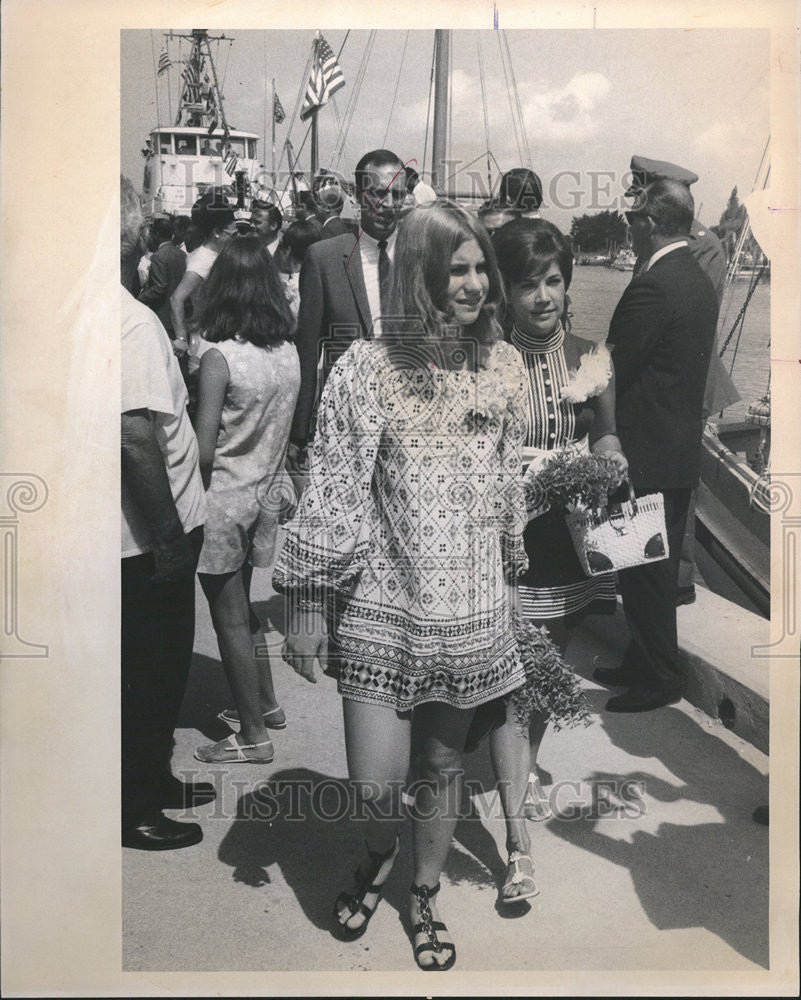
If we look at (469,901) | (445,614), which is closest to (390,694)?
A: (445,614)

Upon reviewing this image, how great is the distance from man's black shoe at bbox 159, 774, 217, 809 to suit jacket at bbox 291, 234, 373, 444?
4.04 ft

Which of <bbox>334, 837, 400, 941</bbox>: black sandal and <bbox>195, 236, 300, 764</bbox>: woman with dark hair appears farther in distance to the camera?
<bbox>195, 236, 300, 764</bbox>: woman with dark hair

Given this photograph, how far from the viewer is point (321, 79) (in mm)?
3723

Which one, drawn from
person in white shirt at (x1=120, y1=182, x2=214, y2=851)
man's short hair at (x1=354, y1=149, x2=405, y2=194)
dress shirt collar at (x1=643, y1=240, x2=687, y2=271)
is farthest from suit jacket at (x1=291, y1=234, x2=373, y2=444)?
dress shirt collar at (x1=643, y1=240, x2=687, y2=271)

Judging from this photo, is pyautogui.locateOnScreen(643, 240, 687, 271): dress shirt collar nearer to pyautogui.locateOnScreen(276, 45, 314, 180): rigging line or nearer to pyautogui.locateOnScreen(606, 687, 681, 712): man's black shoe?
pyautogui.locateOnScreen(276, 45, 314, 180): rigging line

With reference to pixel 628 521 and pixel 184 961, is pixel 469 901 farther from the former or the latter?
pixel 628 521

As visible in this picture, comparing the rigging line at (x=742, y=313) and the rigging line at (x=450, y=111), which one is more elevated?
the rigging line at (x=450, y=111)

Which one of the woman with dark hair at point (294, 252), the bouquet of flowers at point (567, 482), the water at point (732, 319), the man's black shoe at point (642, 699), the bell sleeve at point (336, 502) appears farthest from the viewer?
the man's black shoe at point (642, 699)

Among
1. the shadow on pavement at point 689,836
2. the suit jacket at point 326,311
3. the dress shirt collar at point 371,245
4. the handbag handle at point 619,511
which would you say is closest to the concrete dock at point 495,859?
the shadow on pavement at point 689,836

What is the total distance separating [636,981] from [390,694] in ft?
4.67

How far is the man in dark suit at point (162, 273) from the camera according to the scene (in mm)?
3719

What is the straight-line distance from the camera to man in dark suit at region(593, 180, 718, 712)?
371 cm

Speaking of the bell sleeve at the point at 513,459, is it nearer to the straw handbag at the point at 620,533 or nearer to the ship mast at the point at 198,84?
the straw handbag at the point at 620,533

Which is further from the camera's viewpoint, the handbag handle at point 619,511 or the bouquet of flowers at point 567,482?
the handbag handle at point 619,511
